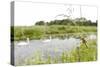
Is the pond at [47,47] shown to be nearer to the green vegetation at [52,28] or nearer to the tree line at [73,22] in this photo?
the green vegetation at [52,28]

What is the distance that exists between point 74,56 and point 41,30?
55 cm

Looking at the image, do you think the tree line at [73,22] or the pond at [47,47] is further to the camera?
the tree line at [73,22]

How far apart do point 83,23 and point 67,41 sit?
33 cm

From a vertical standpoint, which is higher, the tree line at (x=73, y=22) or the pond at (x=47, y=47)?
the tree line at (x=73, y=22)

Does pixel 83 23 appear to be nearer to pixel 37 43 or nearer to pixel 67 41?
pixel 67 41

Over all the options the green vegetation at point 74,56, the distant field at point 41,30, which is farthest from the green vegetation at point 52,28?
the green vegetation at point 74,56

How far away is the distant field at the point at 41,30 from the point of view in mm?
2379

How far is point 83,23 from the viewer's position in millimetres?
2742

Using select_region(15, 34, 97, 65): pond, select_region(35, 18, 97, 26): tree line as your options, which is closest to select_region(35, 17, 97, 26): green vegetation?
select_region(35, 18, 97, 26): tree line

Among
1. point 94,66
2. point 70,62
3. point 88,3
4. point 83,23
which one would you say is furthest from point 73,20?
point 94,66

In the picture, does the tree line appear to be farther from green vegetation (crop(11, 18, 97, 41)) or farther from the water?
the water

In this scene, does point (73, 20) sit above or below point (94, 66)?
above

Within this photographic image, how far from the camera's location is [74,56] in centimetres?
267
